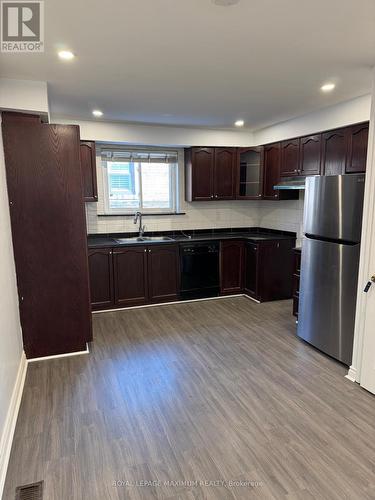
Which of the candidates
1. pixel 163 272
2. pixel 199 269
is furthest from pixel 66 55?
pixel 199 269

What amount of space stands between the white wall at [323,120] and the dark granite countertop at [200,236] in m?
1.41

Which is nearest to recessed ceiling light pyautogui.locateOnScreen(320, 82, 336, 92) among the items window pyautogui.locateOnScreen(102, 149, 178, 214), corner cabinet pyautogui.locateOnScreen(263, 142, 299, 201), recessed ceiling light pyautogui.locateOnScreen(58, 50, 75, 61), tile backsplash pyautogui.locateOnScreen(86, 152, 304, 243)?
corner cabinet pyautogui.locateOnScreen(263, 142, 299, 201)

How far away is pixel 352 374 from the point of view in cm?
276

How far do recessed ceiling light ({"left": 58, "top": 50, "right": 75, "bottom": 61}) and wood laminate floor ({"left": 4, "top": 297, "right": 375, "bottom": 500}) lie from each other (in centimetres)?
254

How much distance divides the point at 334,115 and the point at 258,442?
3341mm

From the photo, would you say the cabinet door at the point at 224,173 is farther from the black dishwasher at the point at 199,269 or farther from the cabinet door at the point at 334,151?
the cabinet door at the point at 334,151

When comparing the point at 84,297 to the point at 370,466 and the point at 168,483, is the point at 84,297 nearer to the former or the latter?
the point at 168,483

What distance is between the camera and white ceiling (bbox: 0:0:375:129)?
5.83ft

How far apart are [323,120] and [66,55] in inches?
112

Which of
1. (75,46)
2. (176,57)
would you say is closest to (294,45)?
(176,57)

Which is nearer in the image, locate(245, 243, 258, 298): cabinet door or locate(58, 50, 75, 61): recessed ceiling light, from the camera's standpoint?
locate(58, 50, 75, 61): recessed ceiling light

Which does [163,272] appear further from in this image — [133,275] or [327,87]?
[327,87]

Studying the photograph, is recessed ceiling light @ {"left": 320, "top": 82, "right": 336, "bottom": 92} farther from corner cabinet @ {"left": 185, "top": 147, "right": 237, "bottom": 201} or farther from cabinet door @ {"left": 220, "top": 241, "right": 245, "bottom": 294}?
cabinet door @ {"left": 220, "top": 241, "right": 245, "bottom": 294}

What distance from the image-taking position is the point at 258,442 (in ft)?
6.77
